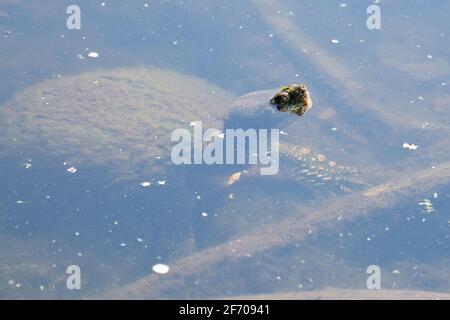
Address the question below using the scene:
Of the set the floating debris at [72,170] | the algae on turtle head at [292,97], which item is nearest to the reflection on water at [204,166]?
the floating debris at [72,170]

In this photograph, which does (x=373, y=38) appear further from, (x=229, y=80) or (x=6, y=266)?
(x=6, y=266)

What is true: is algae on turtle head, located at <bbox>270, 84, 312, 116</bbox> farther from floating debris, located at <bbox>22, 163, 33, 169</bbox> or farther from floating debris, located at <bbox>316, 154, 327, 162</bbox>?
floating debris, located at <bbox>22, 163, 33, 169</bbox>

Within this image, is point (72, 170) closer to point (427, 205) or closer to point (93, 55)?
point (93, 55)

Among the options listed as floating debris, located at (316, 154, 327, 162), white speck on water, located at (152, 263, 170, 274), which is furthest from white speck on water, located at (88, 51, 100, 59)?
white speck on water, located at (152, 263, 170, 274)

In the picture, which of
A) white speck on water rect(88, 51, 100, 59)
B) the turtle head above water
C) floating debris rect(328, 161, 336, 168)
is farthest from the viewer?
white speck on water rect(88, 51, 100, 59)

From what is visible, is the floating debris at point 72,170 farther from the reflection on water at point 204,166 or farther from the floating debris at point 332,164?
the floating debris at point 332,164

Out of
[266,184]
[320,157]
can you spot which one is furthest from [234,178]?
[320,157]

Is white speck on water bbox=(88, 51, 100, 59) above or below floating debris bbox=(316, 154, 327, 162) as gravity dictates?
above
